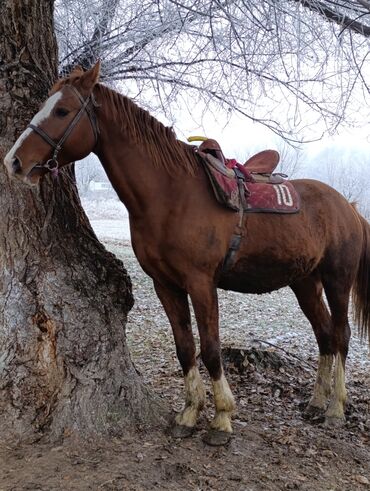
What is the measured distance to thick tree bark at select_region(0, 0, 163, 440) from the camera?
9.05 feet

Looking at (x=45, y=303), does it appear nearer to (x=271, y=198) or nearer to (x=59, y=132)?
(x=59, y=132)

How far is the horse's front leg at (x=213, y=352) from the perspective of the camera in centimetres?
284

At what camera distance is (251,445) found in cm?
297

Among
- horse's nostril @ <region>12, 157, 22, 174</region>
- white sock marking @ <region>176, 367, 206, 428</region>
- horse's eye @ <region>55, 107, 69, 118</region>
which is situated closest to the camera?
horse's nostril @ <region>12, 157, 22, 174</region>

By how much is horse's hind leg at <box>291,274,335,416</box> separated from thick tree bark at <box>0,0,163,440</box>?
1.50 m

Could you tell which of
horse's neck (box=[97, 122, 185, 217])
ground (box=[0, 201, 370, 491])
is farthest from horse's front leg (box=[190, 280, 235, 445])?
horse's neck (box=[97, 122, 185, 217])

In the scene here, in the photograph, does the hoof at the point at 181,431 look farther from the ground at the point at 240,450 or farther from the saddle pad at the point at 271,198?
the saddle pad at the point at 271,198

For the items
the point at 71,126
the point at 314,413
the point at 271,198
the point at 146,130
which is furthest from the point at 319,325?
the point at 71,126

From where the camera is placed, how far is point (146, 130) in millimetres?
2844

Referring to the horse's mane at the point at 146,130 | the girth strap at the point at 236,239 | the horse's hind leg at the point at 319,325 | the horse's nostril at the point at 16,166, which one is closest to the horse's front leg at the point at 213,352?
the girth strap at the point at 236,239

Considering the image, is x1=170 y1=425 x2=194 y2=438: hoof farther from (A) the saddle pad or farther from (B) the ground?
(A) the saddle pad

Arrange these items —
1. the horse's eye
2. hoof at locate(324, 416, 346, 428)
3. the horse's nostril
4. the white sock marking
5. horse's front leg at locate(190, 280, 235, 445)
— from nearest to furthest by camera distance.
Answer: the horse's nostril → the horse's eye → horse's front leg at locate(190, 280, 235, 445) → the white sock marking → hoof at locate(324, 416, 346, 428)

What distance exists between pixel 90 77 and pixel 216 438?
234 cm

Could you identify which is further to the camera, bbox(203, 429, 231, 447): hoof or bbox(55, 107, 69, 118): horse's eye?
bbox(203, 429, 231, 447): hoof
